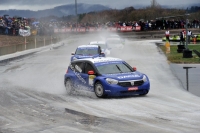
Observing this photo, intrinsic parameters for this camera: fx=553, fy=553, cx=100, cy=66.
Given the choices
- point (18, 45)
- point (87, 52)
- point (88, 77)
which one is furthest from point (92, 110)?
point (18, 45)

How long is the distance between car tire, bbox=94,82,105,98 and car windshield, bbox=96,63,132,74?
657mm

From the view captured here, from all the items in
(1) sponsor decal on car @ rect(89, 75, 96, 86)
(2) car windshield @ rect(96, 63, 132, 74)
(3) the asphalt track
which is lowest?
(3) the asphalt track

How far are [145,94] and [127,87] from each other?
103cm

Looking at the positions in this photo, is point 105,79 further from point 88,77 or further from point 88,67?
point 88,67

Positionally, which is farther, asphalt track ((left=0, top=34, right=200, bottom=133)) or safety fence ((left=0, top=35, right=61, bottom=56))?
safety fence ((left=0, top=35, right=61, bottom=56))

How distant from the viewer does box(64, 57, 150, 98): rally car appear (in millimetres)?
18281

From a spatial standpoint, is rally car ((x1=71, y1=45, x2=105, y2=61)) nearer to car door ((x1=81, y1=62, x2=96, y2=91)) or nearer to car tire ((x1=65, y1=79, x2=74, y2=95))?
car tire ((x1=65, y1=79, x2=74, y2=95))

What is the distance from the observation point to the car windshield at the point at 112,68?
19281mm

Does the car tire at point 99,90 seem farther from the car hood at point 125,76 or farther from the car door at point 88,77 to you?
the car hood at point 125,76

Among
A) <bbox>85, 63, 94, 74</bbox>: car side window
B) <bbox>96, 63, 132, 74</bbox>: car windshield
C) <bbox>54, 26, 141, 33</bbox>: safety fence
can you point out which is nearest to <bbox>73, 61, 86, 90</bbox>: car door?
<bbox>85, 63, 94, 74</bbox>: car side window

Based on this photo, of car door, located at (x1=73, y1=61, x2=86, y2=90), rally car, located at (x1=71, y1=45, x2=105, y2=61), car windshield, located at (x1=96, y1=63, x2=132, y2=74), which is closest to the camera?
car windshield, located at (x1=96, y1=63, x2=132, y2=74)

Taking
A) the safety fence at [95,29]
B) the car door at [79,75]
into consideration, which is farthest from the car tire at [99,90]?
the safety fence at [95,29]

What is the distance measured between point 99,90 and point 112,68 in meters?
1.24

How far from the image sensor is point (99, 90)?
18.6 m
